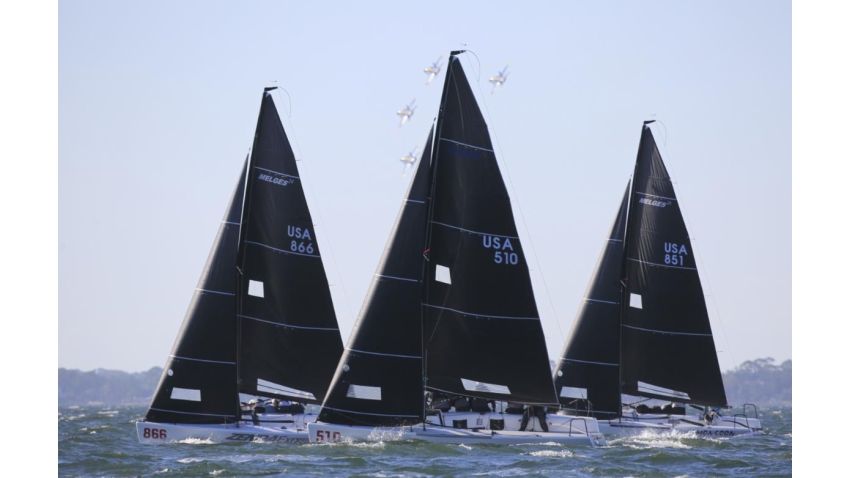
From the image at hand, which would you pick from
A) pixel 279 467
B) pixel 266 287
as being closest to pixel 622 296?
pixel 266 287

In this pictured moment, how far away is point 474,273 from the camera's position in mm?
30844

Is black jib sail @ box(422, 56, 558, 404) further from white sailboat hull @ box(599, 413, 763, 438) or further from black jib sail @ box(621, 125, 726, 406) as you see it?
black jib sail @ box(621, 125, 726, 406)

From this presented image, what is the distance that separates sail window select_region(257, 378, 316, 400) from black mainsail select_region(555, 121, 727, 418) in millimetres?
8724

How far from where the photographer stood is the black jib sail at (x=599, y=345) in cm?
3809

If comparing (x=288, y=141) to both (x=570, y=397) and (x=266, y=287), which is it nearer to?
(x=266, y=287)

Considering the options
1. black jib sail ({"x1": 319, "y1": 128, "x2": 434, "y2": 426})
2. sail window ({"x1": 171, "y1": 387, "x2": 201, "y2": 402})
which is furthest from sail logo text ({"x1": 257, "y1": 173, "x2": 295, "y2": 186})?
sail window ({"x1": 171, "y1": 387, "x2": 201, "y2": 402})

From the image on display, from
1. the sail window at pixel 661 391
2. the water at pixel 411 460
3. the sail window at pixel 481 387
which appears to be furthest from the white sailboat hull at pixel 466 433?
the sail window at pixel 661 391

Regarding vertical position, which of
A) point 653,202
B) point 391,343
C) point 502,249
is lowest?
point 391,343

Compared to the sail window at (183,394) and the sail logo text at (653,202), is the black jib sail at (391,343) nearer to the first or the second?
the sail window at (183,394)

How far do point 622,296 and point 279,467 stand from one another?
16.3 meters

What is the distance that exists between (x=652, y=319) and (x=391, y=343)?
38.2 feet

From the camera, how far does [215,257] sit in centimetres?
3291

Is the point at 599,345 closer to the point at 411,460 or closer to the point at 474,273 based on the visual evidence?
the point at 474,273

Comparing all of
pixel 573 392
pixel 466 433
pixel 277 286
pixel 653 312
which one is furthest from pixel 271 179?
pixel 653 312
